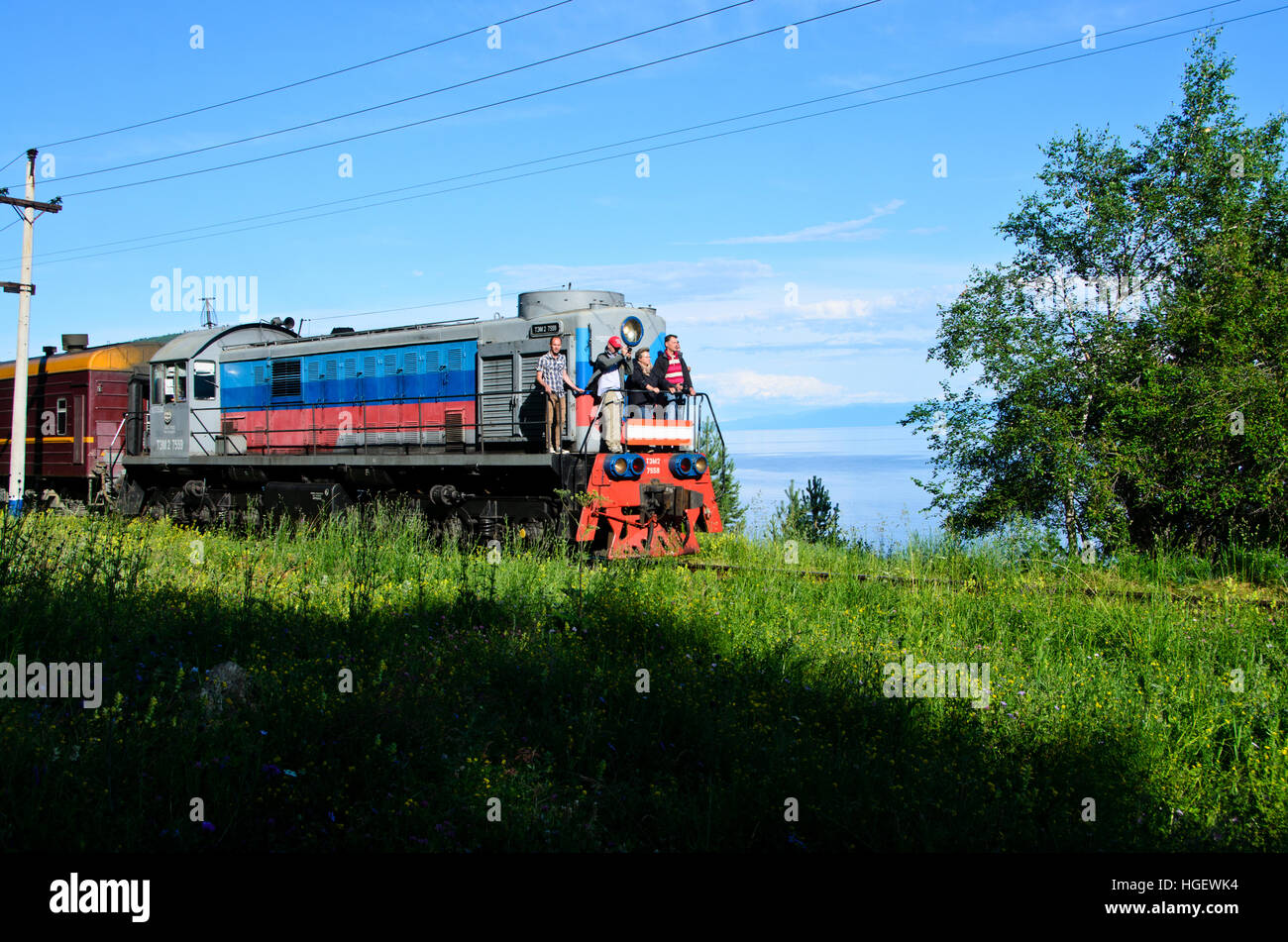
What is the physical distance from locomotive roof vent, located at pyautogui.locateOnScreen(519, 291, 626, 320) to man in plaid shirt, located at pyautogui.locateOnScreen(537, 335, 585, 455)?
0.71 m

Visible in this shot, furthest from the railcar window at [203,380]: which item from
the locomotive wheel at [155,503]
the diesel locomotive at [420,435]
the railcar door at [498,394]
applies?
the railcar door at [498,394]

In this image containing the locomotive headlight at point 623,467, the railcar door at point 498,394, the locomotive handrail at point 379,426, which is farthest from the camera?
the locomotive handrail at point 379,426

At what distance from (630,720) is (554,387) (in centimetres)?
767

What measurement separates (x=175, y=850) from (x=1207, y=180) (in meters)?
19.4

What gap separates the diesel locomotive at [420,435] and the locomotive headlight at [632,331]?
2cm

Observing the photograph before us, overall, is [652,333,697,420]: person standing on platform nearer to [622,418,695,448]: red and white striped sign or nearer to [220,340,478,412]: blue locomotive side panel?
[622,418,695,448]: red and white striped sign

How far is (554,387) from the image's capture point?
12180 millimetres

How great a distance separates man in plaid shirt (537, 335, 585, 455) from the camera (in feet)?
39.5

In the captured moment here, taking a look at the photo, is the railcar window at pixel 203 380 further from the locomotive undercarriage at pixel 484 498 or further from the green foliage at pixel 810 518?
the green foliage at pixel 810 518
